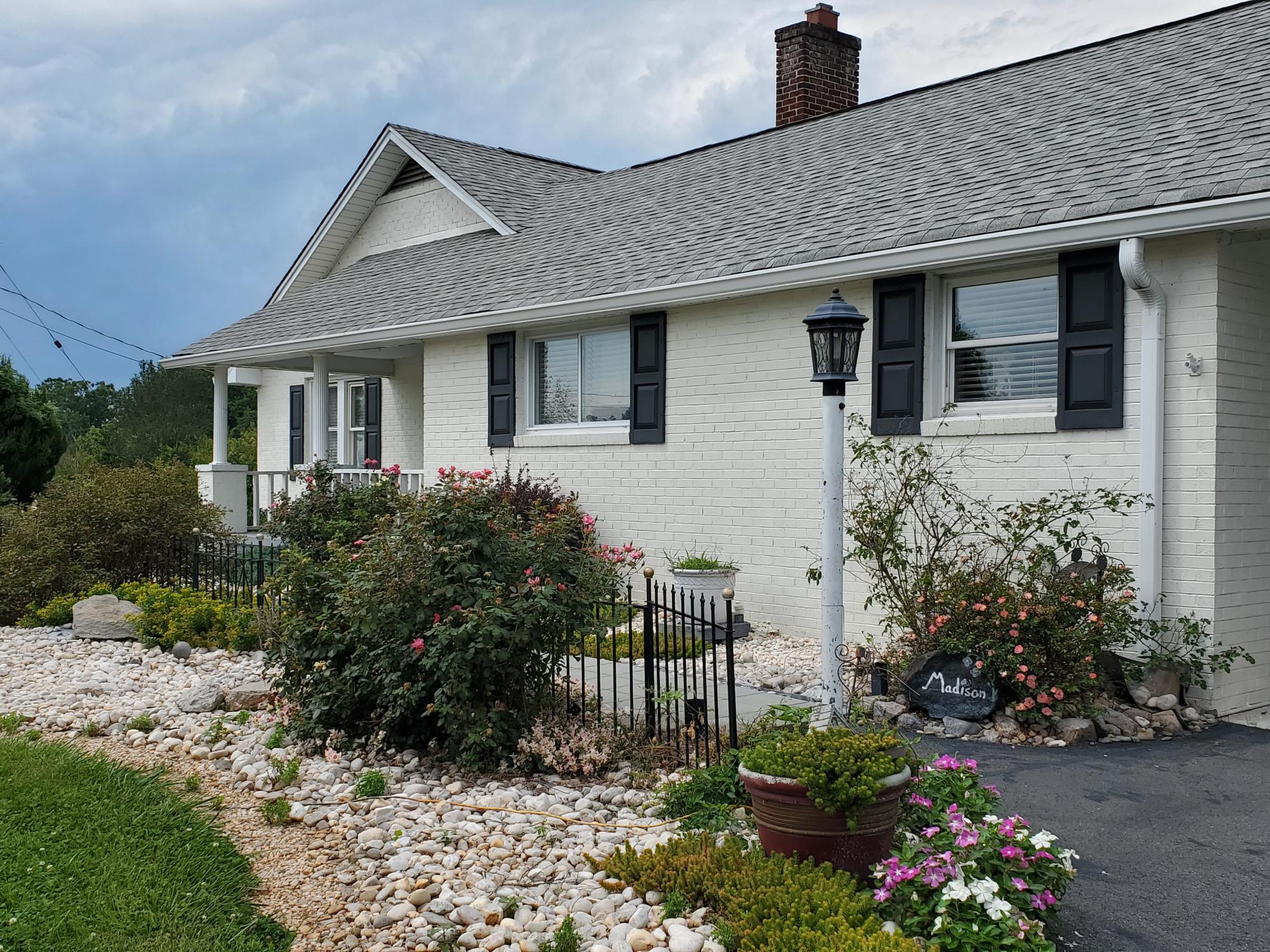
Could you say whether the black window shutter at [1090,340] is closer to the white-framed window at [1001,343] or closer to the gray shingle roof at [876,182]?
the white-framed window at [1001,343]

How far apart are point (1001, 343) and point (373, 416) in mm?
11583

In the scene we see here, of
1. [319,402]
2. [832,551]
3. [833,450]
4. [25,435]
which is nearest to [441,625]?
[832,551]

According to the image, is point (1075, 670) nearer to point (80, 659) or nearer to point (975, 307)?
point (975, 307)

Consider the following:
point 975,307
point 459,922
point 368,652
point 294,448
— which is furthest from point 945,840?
point 294,448

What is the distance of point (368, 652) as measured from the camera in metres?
6.10

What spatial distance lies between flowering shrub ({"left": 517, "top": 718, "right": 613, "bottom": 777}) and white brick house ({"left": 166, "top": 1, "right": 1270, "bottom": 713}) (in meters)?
4.08

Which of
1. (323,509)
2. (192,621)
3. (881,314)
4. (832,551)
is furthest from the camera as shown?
(323,509)

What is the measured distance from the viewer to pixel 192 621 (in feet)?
32.5

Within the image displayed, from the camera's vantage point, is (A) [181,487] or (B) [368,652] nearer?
(B) [368,652]

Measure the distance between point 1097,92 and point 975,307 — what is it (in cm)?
334

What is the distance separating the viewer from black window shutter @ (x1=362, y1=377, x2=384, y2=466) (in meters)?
17.9

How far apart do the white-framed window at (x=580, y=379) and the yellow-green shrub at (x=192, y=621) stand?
4.02 metres

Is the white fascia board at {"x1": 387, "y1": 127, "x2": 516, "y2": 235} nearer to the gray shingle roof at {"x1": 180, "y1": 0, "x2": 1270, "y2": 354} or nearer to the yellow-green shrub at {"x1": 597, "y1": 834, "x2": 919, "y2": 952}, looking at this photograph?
the gray shingle roof at {"x1": 180, "y1": 0, "x2": 1270, "y2": 354}

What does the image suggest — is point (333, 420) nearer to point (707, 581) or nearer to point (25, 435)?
point (25, 435)
